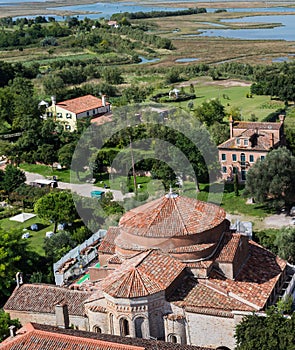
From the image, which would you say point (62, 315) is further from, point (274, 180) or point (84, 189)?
point (84, 189)

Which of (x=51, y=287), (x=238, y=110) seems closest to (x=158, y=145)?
(x=238, y=110)

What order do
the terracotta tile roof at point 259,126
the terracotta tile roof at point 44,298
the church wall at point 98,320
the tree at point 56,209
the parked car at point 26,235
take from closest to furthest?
the church wall at point 98,320 < the terracotta tile roof at point 44,298 < the parked car at point 26,235 < the tree at point 56,209 < the terracotta tile roof at point 259,126

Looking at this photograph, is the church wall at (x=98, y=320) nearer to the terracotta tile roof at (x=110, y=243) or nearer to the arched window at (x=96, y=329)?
the arched window at (x=96, y=329)

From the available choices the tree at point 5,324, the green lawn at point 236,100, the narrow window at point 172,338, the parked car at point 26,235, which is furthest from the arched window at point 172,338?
the green lawn at point 236,100

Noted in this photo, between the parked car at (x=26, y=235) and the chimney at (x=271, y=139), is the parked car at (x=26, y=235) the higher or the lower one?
the lower one

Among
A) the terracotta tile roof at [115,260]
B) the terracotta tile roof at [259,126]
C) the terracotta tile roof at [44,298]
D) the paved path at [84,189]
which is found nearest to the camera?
the terracotta tile roof at [44,298]

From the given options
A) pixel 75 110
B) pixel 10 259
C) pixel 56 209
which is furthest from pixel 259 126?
pixel 10 259
